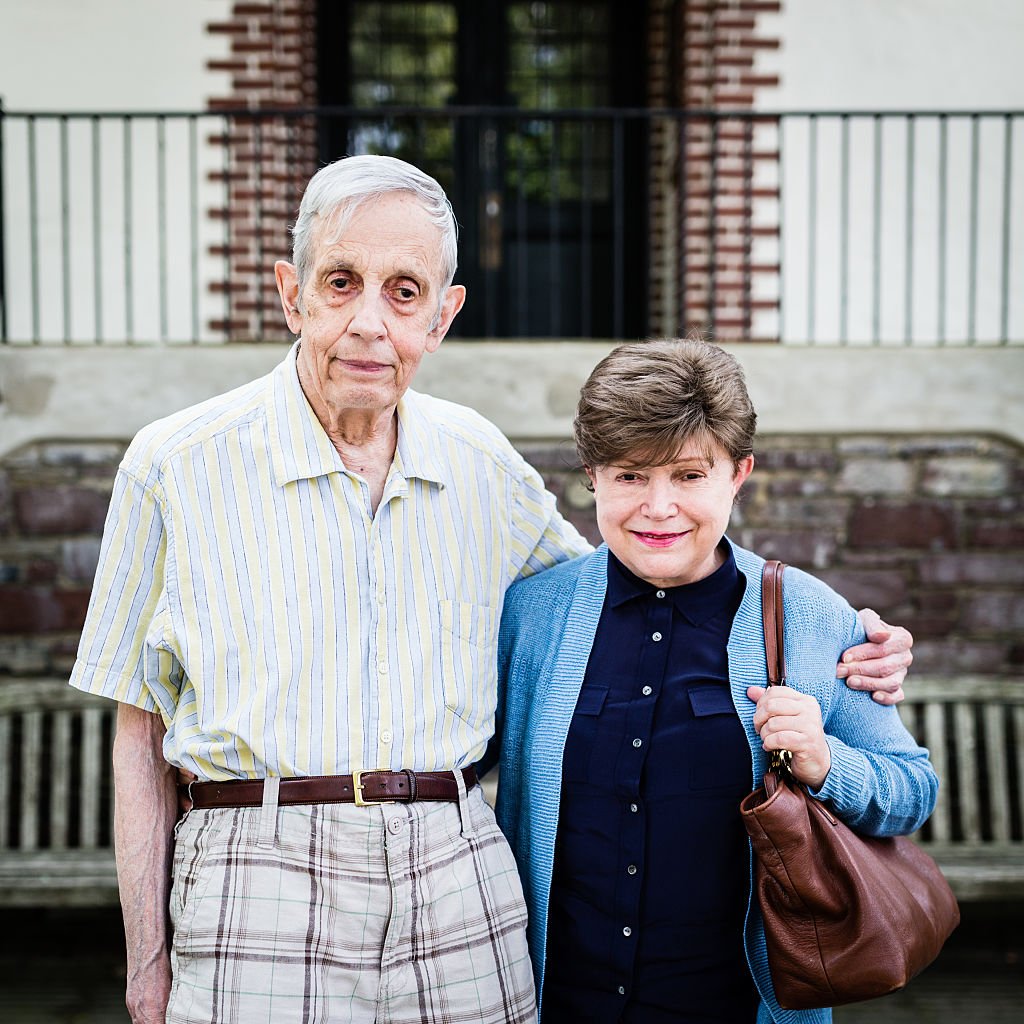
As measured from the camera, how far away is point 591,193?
7355mm

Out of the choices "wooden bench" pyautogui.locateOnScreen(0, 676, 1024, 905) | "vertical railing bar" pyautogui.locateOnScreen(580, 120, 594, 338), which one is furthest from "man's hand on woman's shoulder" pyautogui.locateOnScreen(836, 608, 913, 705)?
"vertical railing bar" pyautogui.locateOnScreen(580, 120, 594, 338)

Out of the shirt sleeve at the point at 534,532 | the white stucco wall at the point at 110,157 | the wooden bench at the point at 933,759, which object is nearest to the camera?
the shirt sleeve at the point at 534,532

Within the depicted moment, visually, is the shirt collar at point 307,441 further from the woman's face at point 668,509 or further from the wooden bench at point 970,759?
the wooden bench at point 970,759

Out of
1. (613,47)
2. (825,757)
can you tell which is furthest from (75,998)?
(613,47)

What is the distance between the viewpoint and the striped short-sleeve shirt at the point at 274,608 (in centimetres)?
173

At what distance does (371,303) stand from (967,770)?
381cm

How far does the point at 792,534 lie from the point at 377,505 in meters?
3.83

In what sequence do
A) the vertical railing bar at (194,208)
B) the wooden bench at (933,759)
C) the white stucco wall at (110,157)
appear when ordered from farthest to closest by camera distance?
the white stucco wall at (110,157) < the vertical railing bar at (194,208) < the wooden bench at (933,759)

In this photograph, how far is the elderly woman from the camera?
183cm

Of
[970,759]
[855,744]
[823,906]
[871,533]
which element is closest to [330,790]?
[823,906]

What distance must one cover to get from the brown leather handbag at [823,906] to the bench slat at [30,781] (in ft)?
11.8

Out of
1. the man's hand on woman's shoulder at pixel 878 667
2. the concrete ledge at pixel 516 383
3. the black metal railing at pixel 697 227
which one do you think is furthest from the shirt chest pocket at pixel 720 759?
the black metal railing at pixel 697 227

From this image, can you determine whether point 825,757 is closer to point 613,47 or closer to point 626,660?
point 626,660

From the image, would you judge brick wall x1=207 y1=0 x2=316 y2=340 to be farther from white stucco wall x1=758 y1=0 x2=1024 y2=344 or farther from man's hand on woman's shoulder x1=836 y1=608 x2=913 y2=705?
man's hand on woman's shoulder x1=836 y1=608 x2=913 y2=705
